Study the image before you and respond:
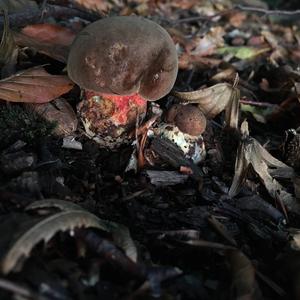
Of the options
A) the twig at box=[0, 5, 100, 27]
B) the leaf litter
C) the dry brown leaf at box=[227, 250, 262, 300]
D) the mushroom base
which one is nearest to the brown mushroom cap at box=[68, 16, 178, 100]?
the mushroom base

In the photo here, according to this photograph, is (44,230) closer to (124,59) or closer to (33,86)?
(124,59)

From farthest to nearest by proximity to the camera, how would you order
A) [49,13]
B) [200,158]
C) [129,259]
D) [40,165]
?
[49,13] → [200,158] → [40,165] → [129,259]

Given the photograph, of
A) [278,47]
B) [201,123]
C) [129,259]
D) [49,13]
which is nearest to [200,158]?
[201,123]

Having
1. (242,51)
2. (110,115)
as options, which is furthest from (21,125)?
(242,51)

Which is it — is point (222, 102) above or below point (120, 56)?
below

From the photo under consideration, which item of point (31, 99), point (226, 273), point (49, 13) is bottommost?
point (226, 273)

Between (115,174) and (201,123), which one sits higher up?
(201,123)

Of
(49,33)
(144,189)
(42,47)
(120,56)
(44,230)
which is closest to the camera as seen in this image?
(44,230)

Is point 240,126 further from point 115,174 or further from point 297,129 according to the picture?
point 115,174
